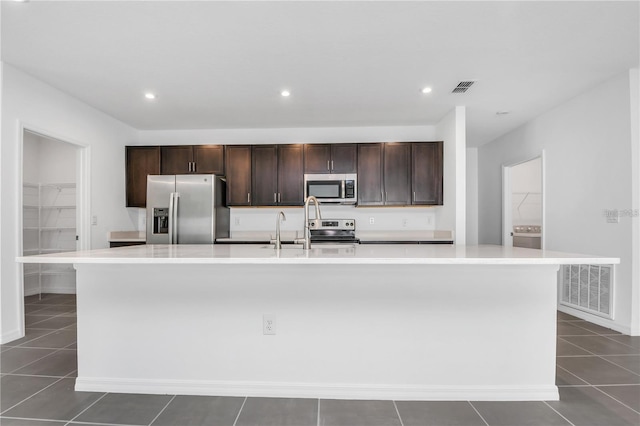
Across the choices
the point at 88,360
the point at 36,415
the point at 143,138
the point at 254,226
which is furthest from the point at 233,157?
the point at 36,415

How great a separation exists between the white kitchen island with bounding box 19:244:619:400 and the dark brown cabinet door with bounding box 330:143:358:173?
2.75 m

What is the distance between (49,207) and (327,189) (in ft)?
13.3

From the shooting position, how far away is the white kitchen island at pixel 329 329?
1.94 meters

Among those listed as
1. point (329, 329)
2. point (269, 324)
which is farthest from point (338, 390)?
point (269, 324)

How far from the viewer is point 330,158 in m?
4.62

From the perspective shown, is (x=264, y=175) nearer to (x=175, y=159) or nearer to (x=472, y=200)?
(x=175, y=159)

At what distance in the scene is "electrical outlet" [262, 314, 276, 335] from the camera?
200 cm

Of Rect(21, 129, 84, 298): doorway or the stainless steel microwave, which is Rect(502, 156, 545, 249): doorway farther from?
Rect(21, 129, 84, 298): doorway

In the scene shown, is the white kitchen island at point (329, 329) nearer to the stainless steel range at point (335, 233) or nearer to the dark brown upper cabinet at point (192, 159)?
the stainless steel range at point (335, 233)

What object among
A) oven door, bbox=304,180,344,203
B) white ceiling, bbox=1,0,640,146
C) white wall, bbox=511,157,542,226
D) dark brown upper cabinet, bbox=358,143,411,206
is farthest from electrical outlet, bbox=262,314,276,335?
white wall, bbox=511,157,542,226

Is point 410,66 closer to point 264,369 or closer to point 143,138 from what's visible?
point 264,369

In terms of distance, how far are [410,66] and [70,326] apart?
4142 mm

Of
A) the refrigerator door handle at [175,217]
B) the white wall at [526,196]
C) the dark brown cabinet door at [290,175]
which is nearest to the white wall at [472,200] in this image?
the white wall at [526,196]

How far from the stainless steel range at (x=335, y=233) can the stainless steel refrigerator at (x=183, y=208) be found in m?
1.38
